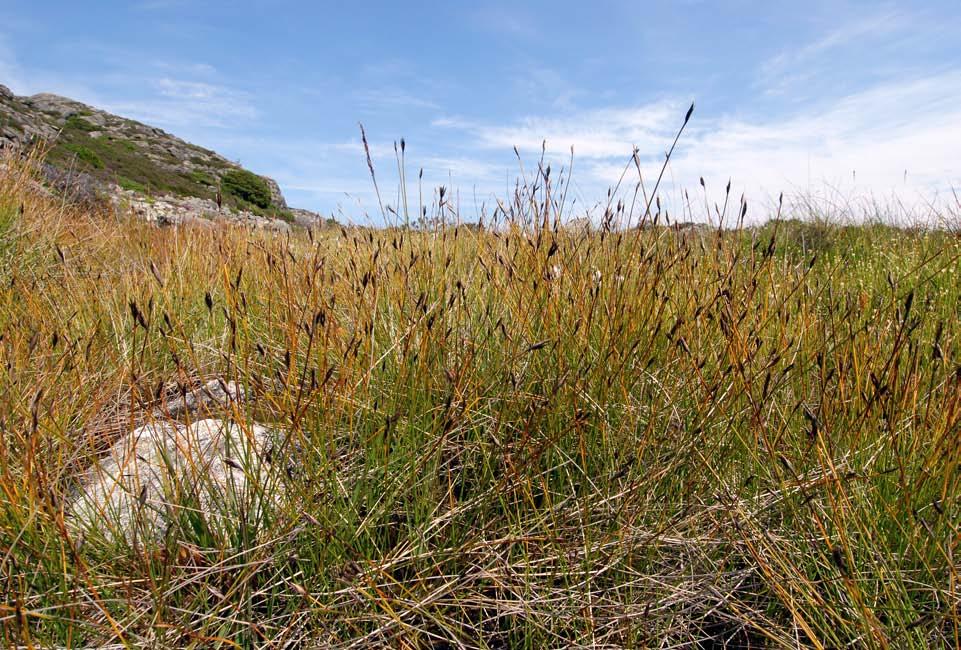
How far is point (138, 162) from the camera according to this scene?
27922 mm

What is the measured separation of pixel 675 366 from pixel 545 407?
722mm

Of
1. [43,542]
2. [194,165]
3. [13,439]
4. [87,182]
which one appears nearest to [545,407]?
[43,542]

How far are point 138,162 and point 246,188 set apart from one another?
5.30 meters

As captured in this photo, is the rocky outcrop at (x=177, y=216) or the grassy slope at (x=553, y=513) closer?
the grassy slope at (x=553, y=513)

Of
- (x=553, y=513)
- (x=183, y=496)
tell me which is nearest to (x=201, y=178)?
(x=183, y=496)

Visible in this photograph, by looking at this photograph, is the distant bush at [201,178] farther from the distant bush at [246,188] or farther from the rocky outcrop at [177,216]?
the rocky outcrop at [177,216]

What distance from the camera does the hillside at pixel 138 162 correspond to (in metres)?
16.8

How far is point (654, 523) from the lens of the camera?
172 centimetres

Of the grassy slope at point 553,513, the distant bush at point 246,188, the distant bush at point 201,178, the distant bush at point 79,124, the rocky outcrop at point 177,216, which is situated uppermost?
the distant bush at point 79,124

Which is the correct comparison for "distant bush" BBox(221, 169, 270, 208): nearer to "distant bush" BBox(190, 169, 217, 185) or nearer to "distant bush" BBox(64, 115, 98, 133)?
"distant bush" BBox(190, 169, 217, 185)

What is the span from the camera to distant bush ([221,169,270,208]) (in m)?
27.8

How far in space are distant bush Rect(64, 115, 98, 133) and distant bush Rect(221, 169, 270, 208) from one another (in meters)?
13.2

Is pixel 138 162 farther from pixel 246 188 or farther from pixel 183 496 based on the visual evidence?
pixel 183 496

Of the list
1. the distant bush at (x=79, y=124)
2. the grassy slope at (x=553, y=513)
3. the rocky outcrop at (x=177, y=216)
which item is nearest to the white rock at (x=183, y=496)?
the grassy slope at (x=553, y=513)
